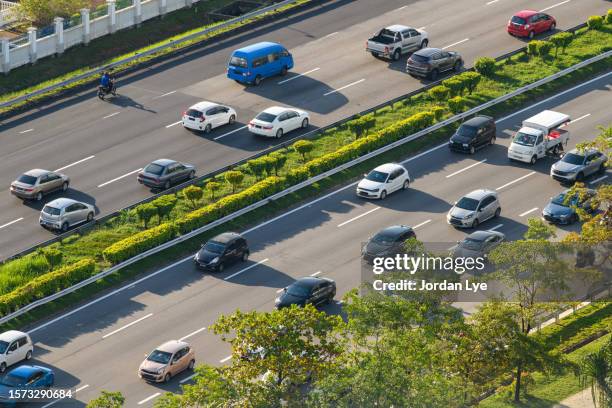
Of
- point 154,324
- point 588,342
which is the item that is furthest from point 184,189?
point 588,342

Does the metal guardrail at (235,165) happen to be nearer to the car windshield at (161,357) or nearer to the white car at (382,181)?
the white car at (382,181)

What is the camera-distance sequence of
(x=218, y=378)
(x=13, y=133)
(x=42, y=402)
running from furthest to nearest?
1. (x=13, y=133)
2. (x=42, y=402)
3. (x=218, y=378)

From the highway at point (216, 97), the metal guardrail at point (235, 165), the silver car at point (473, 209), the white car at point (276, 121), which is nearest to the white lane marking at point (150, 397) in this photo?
the metal guardrail at point (235, 165)

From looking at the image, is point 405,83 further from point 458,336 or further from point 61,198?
point 458,336

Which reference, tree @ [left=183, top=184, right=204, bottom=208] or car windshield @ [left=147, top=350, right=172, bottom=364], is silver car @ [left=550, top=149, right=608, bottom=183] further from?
car windshield @ [left=147, top=350, right=172, bottom=364]

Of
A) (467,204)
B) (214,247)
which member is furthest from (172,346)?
(467,204)

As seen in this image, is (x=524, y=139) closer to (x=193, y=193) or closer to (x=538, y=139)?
(x=538, y=139)
